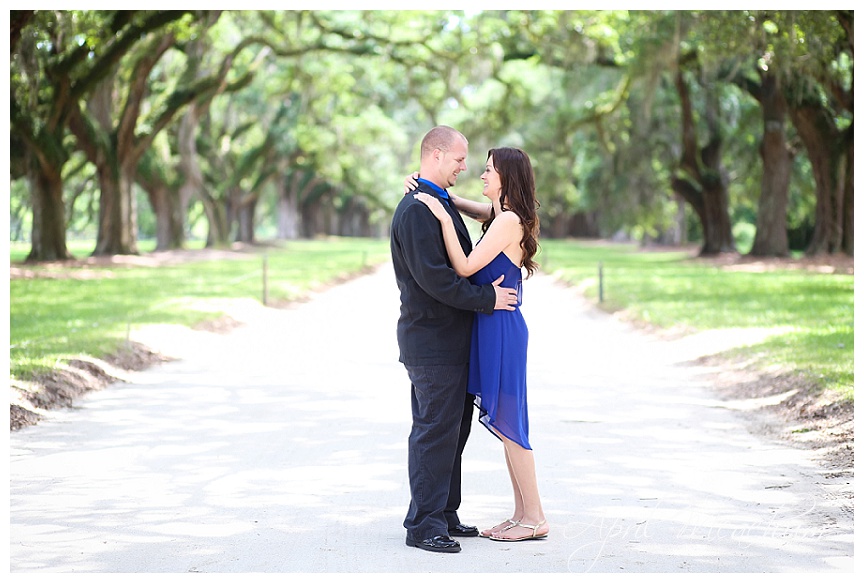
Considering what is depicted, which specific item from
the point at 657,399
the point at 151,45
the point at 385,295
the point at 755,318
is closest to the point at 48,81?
the point at 151,45

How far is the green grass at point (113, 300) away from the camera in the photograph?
12.7m

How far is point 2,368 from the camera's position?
7750 mm

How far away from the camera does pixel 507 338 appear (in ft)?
19.0

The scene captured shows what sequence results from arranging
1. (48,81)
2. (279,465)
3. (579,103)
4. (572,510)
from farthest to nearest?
(579,103) < (48,81) < (279,465) < (572,510)

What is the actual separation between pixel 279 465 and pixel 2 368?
199 centimetres

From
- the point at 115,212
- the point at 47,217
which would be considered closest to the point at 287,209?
the point at 115,212

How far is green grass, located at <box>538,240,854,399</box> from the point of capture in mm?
11812

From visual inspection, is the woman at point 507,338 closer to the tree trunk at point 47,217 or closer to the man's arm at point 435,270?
the man's arm at point 435,270

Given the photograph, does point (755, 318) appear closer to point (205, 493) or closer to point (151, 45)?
point (205, 493)

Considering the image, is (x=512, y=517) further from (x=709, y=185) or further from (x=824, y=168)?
(x=709, y=185)

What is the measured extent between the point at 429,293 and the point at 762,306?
14.0 m

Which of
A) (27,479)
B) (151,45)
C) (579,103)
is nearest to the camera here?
(27,479)

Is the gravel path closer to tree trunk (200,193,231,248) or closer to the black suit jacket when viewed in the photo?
the black suit jacket

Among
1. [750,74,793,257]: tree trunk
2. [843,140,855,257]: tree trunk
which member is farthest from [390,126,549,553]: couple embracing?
[750,74,793,257]: tree trunk
